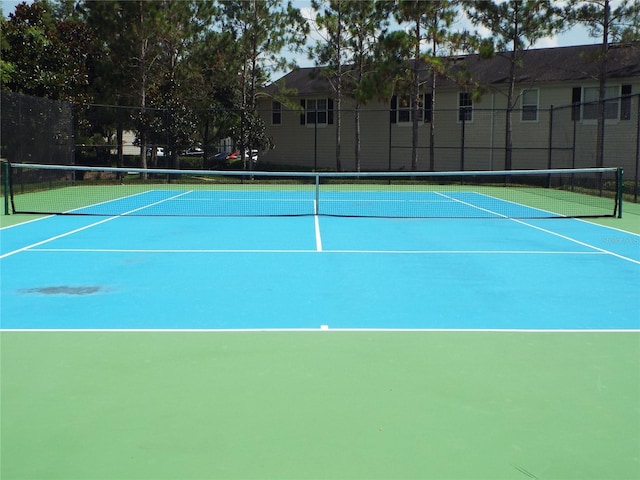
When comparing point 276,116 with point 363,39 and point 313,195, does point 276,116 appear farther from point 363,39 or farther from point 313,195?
point 313,195

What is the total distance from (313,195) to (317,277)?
48.5ft

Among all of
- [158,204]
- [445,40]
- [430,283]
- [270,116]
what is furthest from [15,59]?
[430,283]

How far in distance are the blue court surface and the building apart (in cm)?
1730

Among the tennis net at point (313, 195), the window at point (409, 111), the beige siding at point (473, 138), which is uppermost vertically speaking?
the window at point (409, 111)

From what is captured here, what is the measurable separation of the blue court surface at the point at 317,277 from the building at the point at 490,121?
17296 millimetres

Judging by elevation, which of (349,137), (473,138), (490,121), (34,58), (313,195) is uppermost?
(34,58)

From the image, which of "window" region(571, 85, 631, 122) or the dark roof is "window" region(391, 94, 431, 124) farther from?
"window" region(571, 85, 631, 122)

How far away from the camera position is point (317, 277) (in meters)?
9.02

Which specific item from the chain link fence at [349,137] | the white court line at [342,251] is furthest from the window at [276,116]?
the white court line at [342,251]

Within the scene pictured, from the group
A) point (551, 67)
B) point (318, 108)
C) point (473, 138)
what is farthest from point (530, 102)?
point (318, 108)

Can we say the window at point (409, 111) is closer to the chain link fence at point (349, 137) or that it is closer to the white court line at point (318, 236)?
the chain link fence at point (349, 137)

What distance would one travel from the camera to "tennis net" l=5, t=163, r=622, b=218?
17.2 metres

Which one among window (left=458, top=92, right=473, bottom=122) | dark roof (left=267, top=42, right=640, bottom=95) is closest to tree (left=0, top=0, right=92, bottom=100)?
dark roof (left=267, top=42, right=640, bottom=95)

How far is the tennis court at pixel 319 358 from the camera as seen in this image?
12.8 feet
